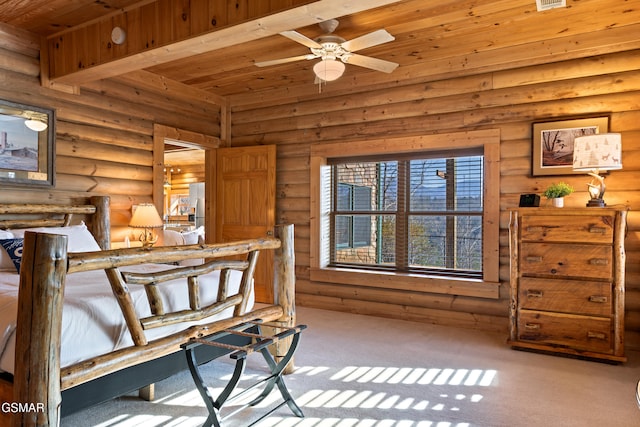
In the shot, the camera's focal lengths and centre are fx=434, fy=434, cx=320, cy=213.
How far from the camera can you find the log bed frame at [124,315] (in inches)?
65.7

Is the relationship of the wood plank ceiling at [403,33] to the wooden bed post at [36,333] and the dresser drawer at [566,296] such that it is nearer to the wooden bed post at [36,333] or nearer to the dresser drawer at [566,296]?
the wooden bed post at [36,333]

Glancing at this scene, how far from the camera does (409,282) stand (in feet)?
15.6

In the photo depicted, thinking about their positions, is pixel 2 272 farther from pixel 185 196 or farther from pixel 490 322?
pixel 185 196

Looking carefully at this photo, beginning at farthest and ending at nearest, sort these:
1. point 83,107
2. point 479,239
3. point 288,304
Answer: point 479,239, point 83,107, point 288,304

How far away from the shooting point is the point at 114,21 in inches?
141

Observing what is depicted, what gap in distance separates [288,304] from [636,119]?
334cm

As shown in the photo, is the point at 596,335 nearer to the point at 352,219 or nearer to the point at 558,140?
the point at 558,140

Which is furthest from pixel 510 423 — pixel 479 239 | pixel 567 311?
pixel 479 239

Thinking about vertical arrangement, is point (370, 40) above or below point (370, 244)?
Answer: above

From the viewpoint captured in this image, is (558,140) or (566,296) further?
(558,140)

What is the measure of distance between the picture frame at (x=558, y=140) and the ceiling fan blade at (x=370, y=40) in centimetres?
189

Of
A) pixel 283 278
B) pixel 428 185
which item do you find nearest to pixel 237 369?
pixel 283 278

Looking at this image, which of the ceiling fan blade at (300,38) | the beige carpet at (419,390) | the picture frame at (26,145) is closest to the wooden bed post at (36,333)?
the beige carpet at (419,390)

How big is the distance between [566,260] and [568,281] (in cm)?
17
